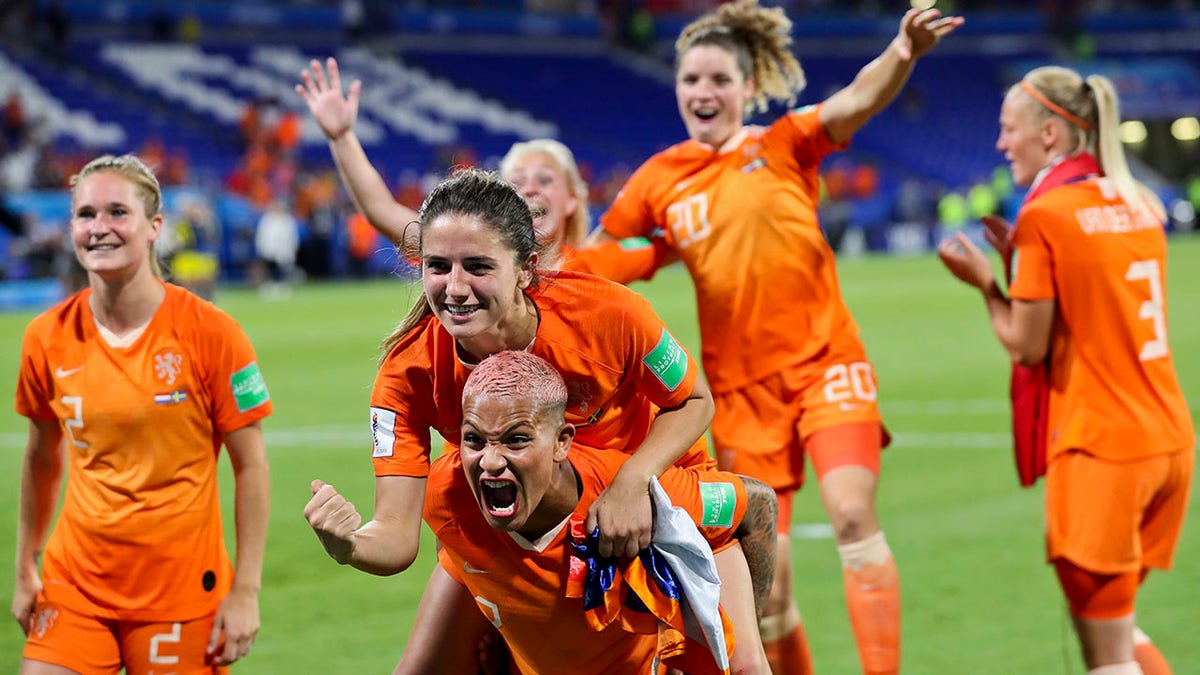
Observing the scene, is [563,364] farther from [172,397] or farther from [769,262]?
[769,262]

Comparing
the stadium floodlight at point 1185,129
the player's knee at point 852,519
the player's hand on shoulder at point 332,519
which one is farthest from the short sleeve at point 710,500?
the stadium floodlight at point 1185,129

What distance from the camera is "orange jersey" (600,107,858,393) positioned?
18.6ft

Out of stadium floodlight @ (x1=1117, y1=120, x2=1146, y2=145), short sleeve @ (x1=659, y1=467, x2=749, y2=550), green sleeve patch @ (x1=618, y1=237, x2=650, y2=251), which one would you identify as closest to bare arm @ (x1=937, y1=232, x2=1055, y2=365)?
green sleeve patch @ (x1=618, y1=237, x2=650, y2=251)

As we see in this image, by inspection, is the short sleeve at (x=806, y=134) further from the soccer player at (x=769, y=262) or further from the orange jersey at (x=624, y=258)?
the orange jersey at (x=624, y=258)

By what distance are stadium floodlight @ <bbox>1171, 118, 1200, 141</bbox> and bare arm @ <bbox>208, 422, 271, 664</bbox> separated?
5614 cm

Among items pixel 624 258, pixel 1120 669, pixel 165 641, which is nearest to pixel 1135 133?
pixel 624 258

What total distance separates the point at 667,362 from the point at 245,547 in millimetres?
1533

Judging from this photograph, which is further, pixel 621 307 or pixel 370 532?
pixel 621 307

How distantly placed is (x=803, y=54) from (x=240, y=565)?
162 feet

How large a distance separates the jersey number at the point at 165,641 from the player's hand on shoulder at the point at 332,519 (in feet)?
3.98

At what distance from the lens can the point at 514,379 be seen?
361cm

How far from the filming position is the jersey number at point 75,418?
4539 millimetres

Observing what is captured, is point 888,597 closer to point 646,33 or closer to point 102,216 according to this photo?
point 102,216

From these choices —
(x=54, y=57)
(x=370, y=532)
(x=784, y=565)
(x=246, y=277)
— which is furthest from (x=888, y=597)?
(x=54, y=57)
